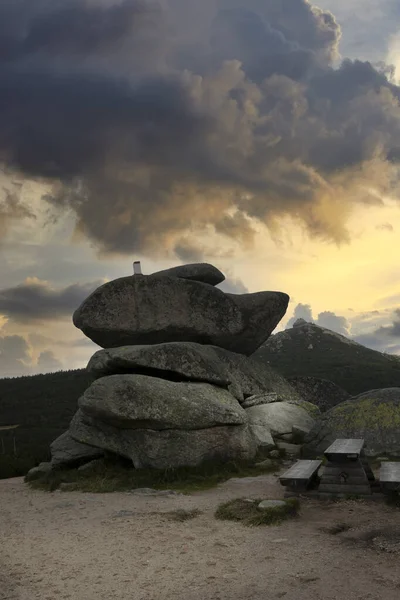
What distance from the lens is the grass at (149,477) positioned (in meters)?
14.2

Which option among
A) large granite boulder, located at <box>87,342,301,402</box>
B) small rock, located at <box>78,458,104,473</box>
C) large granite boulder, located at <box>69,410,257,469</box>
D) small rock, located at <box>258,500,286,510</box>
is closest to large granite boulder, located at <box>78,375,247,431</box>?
large granite boulder, located at <box>69,410,257,469</box>

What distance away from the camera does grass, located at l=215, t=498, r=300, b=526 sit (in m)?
10.3

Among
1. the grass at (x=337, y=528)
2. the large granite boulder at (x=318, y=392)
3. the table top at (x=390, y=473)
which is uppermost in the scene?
the large granite boulder at (x=318, y=392)

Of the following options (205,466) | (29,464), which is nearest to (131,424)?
(205,466)

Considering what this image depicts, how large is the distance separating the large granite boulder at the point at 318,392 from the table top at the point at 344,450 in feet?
37.7

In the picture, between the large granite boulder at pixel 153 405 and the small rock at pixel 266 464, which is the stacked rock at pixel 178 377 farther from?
the small rock at pixel 266 464

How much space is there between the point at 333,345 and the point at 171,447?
76.1 m

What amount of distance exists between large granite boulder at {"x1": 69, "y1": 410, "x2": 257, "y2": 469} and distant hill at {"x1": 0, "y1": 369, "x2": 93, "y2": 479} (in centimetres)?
1779

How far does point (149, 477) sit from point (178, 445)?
128 cm

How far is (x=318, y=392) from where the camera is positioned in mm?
25422

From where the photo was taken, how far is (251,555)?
8.57m

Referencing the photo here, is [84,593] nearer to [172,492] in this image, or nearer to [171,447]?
[172,492]

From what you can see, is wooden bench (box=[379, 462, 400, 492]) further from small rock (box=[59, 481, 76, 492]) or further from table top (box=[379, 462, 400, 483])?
small rock (box=[59, 481, 76, 492])

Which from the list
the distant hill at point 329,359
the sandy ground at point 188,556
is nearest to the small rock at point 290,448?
the sandy ground at point 188,556
